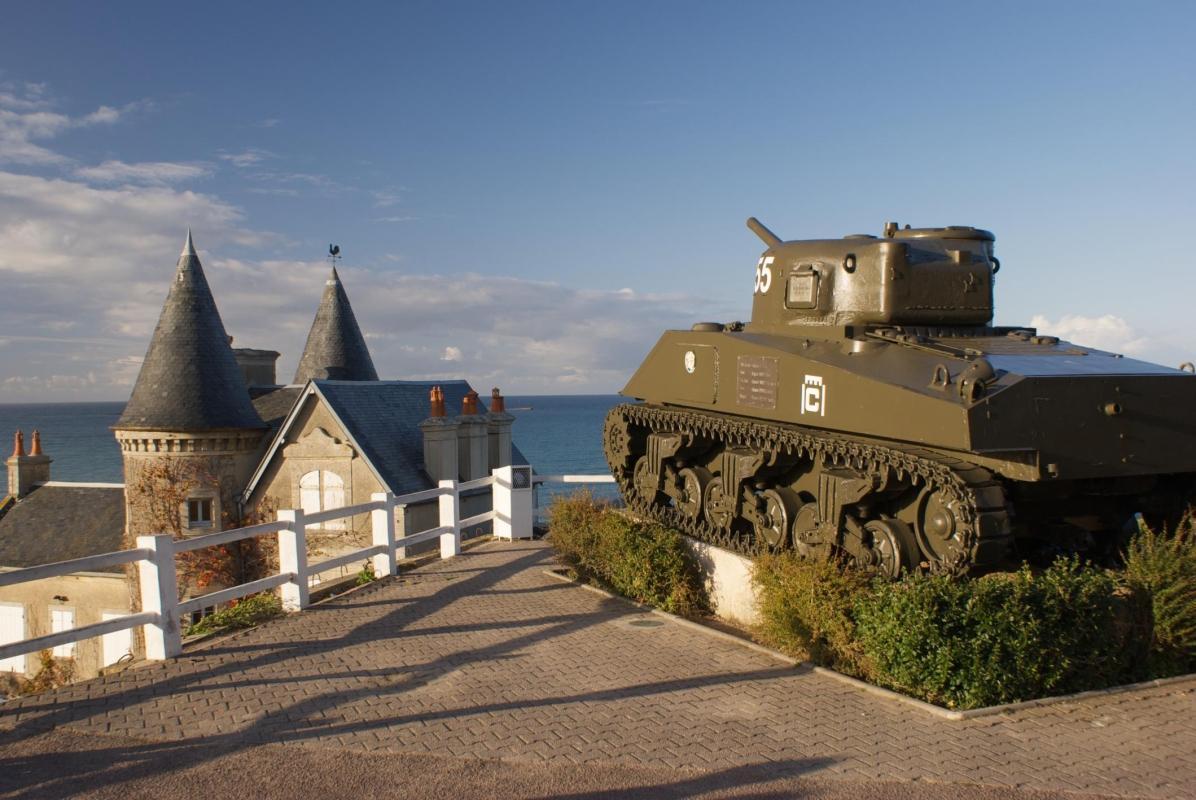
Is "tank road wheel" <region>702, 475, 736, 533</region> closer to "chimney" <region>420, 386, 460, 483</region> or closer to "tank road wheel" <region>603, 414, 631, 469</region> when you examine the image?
"tank road wheel" <region>603, 414, 631, 469</region>

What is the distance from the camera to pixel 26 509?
32.2 meters

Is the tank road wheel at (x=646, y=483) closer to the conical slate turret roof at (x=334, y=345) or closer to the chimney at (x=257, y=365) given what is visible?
the conical slate turret roof at (x=334, y=345)

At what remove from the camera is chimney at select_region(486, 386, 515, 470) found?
22.6 metres

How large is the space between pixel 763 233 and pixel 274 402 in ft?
67.4

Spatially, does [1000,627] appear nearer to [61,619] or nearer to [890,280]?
[890,280]

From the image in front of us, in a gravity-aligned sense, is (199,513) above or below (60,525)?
above

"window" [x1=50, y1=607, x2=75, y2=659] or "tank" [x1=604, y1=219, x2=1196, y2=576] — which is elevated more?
"tank" [x1=604, y1=219, x2=1196, y2=576]

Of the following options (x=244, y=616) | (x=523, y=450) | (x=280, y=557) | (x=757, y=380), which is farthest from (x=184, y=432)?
(x=523, y=450)

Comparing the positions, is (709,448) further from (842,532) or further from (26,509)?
(26,509)

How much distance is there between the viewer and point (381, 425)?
23.5 meters

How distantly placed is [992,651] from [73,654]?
27.0 metres

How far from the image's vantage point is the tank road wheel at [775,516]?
1118 cm

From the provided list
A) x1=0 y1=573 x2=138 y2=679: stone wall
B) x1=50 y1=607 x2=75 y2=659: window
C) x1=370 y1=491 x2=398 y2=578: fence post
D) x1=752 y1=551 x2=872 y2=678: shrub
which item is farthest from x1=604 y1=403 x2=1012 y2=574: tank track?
x1=50 y1=607 x2=75 y2=659: window

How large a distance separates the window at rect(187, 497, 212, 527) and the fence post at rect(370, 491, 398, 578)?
14.9m
